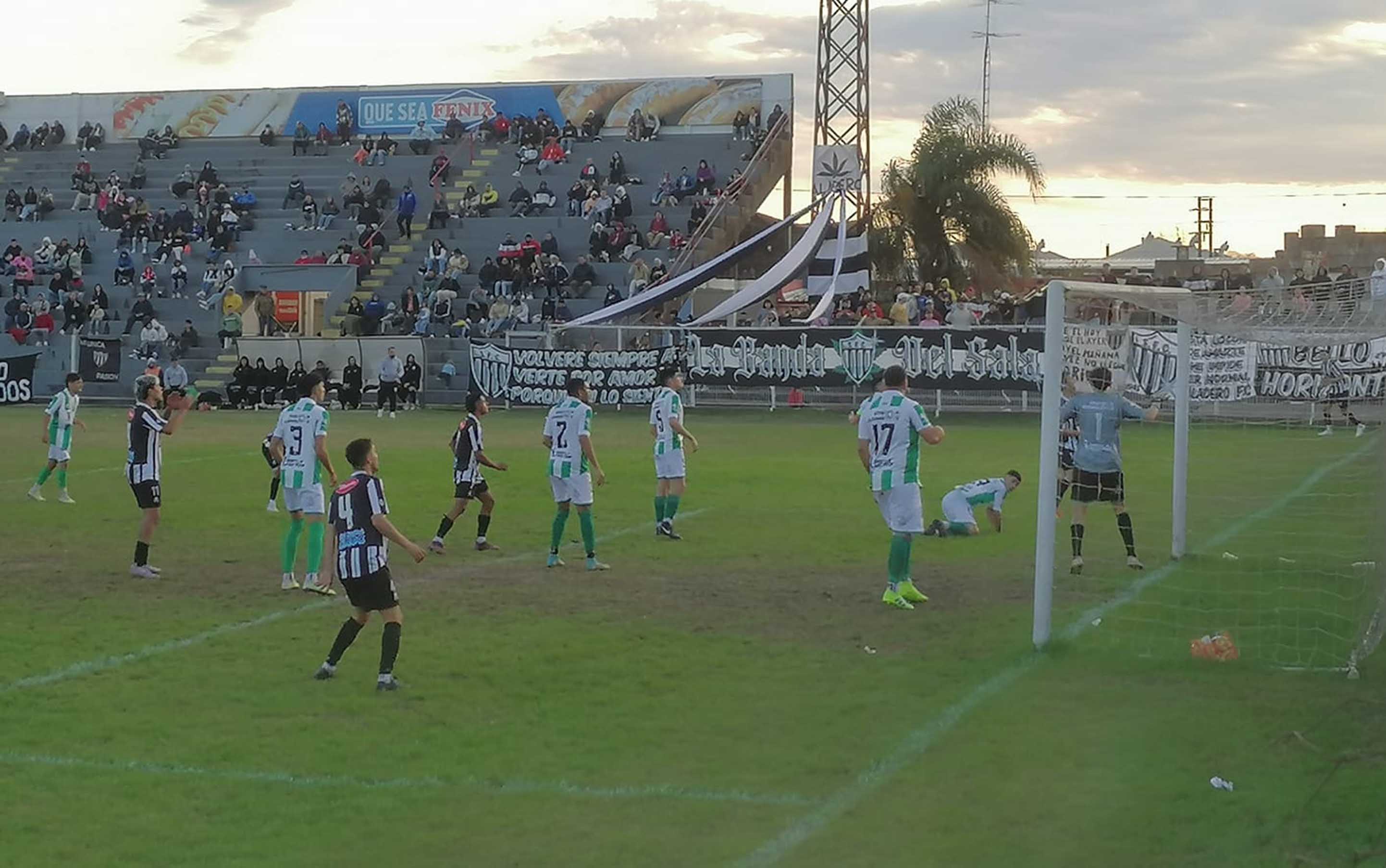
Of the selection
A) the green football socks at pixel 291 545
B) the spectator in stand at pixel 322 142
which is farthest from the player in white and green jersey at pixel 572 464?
the spectator in stand at pixel 322 142

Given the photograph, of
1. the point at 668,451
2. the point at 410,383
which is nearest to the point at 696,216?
the point at 410,383

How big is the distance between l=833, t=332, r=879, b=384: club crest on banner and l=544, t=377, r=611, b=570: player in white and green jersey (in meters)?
20.2

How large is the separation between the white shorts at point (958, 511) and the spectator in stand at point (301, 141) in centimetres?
4340

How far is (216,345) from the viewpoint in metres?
44.0

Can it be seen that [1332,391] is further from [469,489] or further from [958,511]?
[469,489]

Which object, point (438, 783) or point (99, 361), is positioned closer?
point (438, 783)

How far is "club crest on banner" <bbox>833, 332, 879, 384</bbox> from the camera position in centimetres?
3450

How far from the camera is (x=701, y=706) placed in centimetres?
950

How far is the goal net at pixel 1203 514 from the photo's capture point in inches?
434

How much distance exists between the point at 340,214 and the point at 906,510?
4152cm

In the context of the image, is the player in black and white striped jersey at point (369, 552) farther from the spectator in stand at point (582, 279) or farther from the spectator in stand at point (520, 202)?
the spectator in stand at point (520, 202)

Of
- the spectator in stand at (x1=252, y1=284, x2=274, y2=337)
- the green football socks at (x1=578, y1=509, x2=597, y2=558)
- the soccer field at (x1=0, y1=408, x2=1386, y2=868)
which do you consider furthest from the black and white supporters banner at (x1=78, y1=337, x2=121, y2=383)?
the green football socks at (x1=578, y1=509, x2=597, y2=558)

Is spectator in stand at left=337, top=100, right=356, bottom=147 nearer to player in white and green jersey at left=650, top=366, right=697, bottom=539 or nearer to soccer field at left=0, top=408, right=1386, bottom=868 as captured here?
soccer field at left=0, top=408, right=1386, bottom=868

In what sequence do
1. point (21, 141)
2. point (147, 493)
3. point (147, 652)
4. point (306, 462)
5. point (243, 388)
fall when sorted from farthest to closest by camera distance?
point (21, 141)
point (243, 388)
point (147, 493)
point (306, 462)
point (147, 652)
